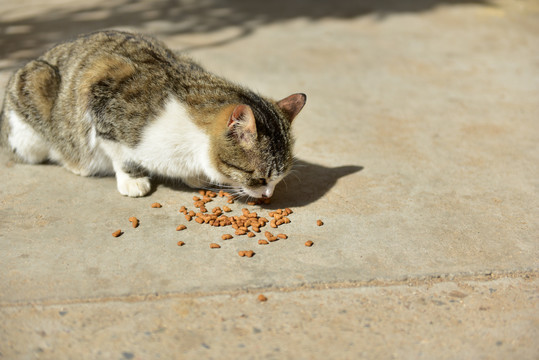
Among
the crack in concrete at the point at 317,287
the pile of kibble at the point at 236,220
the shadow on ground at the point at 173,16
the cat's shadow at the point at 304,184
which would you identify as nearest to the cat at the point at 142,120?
the pile of kibble at the point at 236,220

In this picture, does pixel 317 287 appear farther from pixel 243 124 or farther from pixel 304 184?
pixel 304 184

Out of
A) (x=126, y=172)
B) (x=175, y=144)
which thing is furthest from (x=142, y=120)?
(x=126, y=172)

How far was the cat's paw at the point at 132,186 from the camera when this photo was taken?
4.06 metres

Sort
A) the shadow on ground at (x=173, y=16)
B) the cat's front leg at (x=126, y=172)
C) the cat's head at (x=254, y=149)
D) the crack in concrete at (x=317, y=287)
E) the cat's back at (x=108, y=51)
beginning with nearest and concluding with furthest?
the crack in concrete at (x=317, y=287)
the cat's head at (x=254, y=149)
the cat's front leg at (x=126, y=172)
the cat's back at (x=108, y=51)
the shadow on ground at (x=173, y=16)

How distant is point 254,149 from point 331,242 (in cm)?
79

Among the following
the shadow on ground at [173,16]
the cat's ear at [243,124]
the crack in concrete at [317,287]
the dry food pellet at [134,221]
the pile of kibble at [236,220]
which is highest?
the shadow on ground at [173,16]

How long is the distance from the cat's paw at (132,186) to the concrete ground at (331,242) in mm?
78

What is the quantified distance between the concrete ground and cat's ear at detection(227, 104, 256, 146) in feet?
1.97

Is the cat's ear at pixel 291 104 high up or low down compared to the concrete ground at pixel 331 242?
up

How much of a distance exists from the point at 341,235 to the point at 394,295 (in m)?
0.66

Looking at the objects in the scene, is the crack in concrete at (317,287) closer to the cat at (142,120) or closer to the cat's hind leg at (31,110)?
the cat at (142,120)

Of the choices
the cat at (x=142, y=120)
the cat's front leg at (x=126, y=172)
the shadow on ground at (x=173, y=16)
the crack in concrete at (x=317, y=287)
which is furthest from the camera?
the shadow on ground at (x=173, y=16)

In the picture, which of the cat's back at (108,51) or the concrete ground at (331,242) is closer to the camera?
the concrete ground at (331,242)

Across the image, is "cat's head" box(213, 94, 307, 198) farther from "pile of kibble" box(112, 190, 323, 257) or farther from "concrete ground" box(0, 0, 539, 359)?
"concrete ground" box(0, 0, 539, 359)
